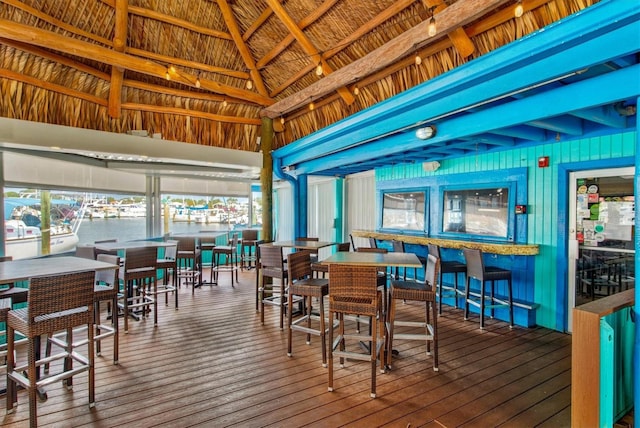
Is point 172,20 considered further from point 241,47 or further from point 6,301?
point 6,301

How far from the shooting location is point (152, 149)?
5.11 metres

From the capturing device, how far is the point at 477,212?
510 centimetres

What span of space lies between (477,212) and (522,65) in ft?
9.72

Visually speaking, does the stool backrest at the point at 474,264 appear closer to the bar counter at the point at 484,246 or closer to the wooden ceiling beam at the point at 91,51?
the bar counter at the point at 484,246

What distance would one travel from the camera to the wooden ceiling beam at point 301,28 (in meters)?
3.95

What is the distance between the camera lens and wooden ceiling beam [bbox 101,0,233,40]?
14.2 ft

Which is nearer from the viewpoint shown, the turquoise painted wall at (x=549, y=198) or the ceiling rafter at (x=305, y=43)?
the turquoise painted wall at (x=549, y=198)

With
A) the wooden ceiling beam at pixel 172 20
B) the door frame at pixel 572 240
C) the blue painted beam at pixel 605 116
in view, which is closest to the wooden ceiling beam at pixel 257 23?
the wooden ceiling beam at pixel 172 20

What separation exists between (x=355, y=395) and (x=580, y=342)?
1661 mm

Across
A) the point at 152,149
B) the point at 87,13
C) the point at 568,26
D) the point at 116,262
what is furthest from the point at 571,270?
the point at 87,13

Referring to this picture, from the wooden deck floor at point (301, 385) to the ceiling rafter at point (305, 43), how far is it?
3.33 m

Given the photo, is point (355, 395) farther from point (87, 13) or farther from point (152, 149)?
point (87, 13)

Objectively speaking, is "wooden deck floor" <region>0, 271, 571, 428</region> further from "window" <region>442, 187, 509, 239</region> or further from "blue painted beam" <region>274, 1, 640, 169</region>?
"blue painted beam" <region>274, 1, 640, 169</region>

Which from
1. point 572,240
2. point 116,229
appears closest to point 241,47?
point 116,229
